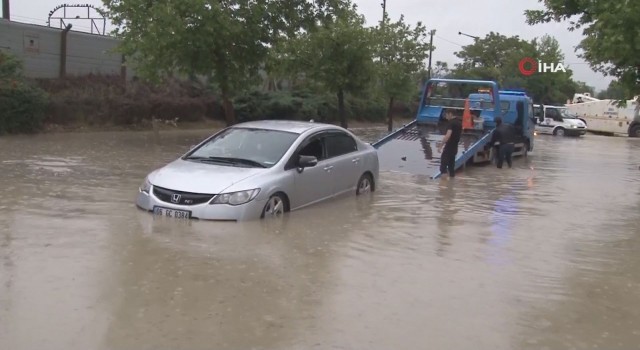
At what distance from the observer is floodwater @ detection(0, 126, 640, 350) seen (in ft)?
16.0

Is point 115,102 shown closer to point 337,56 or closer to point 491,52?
point 337,56

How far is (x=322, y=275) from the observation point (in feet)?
21.1

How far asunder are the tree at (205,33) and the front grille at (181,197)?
925 centimetres

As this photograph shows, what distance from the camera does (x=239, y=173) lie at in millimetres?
8734

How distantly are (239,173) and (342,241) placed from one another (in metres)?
1.68

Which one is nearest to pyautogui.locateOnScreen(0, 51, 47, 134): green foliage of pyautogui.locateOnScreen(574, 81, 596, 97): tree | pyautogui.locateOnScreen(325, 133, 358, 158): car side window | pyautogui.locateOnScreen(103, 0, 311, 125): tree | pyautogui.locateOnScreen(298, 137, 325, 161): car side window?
pyautogui.locateOnScreen(103, 0, 311, 125): tree

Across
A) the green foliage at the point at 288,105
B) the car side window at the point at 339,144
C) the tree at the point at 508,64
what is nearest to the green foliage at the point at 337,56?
the green foliage at the point at 288,105

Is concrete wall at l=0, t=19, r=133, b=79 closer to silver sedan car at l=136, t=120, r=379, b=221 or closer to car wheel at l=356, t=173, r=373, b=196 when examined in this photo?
car wheel at l=356, t=173, r=373, b=196

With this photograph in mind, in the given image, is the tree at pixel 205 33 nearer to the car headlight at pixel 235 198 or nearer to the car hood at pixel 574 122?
the car headlight at pixel 235 198

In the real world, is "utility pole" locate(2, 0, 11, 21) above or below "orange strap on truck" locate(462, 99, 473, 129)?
above

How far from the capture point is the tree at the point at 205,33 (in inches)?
673

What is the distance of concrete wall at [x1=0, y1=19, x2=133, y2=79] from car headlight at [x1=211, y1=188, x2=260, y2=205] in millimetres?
15044

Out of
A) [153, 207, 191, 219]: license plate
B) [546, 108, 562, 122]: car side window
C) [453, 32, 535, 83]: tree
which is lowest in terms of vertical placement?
[153, 207, 191, 219]: license plate

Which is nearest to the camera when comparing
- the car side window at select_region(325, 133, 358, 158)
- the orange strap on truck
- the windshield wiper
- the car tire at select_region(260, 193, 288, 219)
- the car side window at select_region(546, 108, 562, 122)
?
the car tire at select_region(260, 193, 288, 219)
